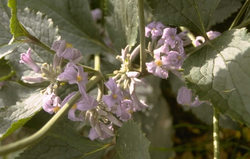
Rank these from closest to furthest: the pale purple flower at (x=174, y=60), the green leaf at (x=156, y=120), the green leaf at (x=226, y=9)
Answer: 1. the pale purple flower at (x=174, y=60)
2. the green leaf at (x=226, y=9)
3. the green leaf at (x=156, y=120)

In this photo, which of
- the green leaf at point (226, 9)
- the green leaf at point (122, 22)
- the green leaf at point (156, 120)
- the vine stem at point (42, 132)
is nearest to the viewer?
the vine stem at point (42, 132)

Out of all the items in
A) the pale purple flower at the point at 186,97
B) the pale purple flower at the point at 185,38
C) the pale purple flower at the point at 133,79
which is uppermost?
the pale purple flower at the point at 185,38

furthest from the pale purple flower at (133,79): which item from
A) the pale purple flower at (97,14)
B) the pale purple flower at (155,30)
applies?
the pale purple flower at (97,14)

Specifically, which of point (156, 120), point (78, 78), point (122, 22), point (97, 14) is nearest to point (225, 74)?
point (78, 78)

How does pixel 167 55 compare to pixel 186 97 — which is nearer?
pixel 167 55

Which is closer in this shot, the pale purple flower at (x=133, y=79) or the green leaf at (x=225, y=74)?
the green leaf at (x=225, y=74)

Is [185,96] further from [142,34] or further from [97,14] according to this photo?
[97,14]

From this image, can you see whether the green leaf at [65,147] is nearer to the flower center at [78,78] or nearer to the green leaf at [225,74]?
the flower center at [78,78]
